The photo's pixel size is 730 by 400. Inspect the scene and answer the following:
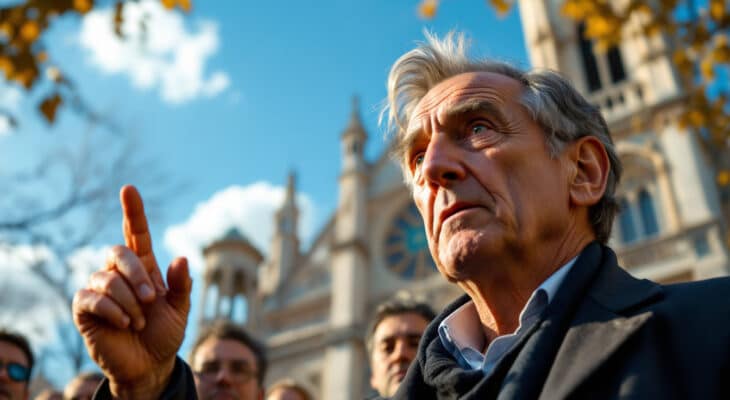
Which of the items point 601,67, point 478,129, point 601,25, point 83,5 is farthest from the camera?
point 601,67

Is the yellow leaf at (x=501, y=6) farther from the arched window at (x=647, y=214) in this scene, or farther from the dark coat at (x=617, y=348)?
the arched window at (x=647, y=214)

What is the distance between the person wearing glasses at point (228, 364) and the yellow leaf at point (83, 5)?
2321 mm

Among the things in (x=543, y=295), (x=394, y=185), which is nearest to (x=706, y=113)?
(x=543, y=295)

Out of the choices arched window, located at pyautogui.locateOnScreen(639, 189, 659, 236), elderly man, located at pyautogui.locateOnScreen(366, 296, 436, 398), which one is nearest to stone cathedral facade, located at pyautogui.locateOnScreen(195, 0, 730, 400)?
arched window, located at pyautogui.locateOnScreen(639, 189, 659, 236)

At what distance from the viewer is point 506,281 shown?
192 centimetres

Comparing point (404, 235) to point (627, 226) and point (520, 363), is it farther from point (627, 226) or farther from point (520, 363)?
point (520, 363)

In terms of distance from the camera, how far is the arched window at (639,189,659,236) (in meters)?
15.9

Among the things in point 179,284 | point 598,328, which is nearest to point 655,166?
point 598,328

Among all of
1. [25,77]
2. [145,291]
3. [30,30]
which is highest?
[30,30]

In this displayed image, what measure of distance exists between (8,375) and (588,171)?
11.1ft

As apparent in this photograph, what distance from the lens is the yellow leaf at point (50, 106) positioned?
5.16 meters

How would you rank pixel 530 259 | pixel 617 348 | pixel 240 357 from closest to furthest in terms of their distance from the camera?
pixel 617 348, pixel 530 259, pixel 240 357

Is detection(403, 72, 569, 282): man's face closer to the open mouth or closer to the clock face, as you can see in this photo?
the open mouth

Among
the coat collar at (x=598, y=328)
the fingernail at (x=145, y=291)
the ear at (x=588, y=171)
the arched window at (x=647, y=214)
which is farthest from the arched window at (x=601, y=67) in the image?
the fingernail at (x=145, y=291)
